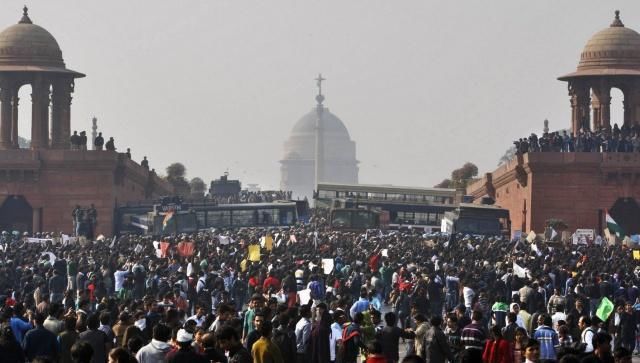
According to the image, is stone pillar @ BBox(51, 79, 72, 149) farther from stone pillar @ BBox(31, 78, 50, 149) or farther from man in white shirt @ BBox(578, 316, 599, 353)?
man in white shirt @ BBox(578, 316, 599, 353)

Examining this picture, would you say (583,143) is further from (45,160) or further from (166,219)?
(45,160)

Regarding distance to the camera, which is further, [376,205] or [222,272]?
[376,205]

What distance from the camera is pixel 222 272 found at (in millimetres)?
34719

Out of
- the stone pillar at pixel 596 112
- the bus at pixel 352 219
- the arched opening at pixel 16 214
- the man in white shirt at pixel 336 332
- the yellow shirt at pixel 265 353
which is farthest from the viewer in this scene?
the stone pillar at pixel 596 112

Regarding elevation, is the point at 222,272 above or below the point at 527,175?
below

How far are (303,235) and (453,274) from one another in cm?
2243

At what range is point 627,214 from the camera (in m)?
65.4

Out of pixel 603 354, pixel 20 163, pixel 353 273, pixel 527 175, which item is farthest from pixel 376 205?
pixel 603 354

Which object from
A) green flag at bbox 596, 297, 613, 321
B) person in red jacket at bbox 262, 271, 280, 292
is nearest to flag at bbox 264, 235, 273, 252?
person in red jacket at bbox 262, 271, 280, 292

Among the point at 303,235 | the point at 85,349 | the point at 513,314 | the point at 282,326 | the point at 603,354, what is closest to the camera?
the point at 85,349

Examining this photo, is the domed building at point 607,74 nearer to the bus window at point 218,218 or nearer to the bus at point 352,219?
the bus at point 352,219

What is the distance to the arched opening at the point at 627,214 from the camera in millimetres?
64438

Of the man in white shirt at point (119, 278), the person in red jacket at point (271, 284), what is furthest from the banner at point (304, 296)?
the man in white shirt at point (119, 278)

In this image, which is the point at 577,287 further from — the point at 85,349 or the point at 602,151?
the point at 602,151
